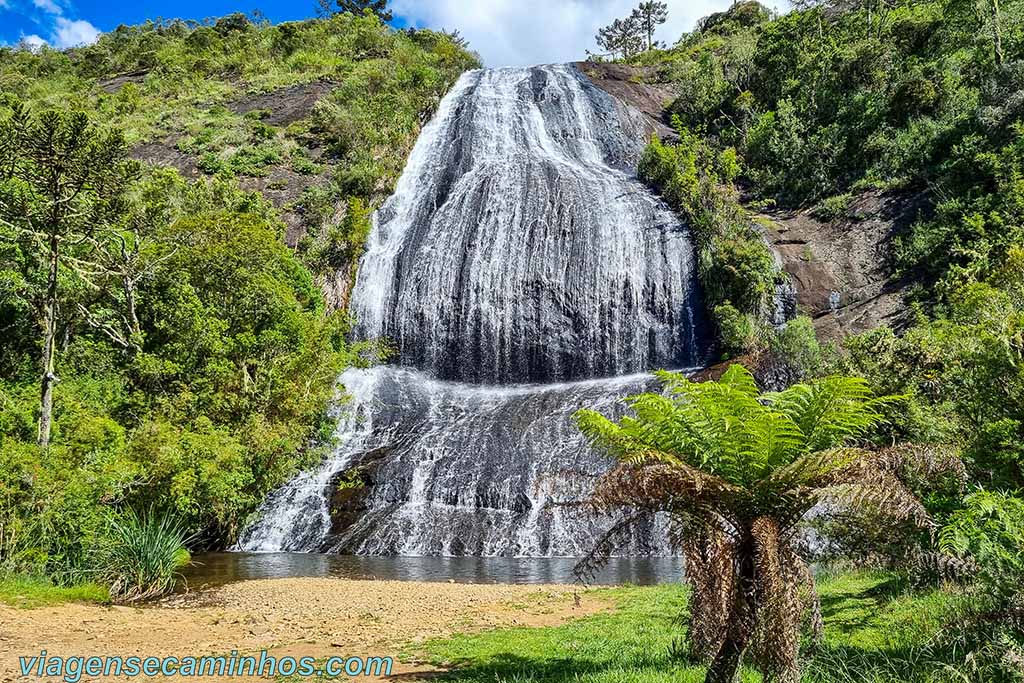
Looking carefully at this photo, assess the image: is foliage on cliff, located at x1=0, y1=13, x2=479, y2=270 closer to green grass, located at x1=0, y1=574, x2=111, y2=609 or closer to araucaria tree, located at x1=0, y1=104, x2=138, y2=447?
araucaria tree, located at x1=0, y1=104, x2=138, y2=447

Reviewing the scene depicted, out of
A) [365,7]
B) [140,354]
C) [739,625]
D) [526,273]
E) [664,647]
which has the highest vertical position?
[365,7]

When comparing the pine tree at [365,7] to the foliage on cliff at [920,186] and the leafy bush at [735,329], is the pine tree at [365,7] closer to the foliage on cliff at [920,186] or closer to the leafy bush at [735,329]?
the foliage on cliff at [920,186]

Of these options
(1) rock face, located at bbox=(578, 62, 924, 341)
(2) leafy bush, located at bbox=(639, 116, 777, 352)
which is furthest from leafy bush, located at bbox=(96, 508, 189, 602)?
(1) rock face, located at bbox=(578, 62, 924, 341)

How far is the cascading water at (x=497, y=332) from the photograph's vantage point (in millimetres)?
17656

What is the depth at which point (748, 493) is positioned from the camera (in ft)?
16.1

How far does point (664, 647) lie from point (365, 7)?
75.5 metres

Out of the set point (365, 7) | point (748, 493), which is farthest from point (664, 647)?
point (365, 7)

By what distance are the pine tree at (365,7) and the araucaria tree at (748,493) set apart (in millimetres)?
74019

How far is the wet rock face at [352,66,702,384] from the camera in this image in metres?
25.9

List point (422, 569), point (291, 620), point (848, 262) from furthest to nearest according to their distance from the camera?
point (848, 262) < point (422, 569) < point (291, 620)

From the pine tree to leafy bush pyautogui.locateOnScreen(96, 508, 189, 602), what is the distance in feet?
226

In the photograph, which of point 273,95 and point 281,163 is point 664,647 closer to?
point 281,163

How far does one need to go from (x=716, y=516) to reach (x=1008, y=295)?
33.8ft

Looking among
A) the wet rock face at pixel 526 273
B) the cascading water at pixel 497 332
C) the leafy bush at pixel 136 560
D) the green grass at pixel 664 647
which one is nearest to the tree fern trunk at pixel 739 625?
the green grass at pixel 664 647
